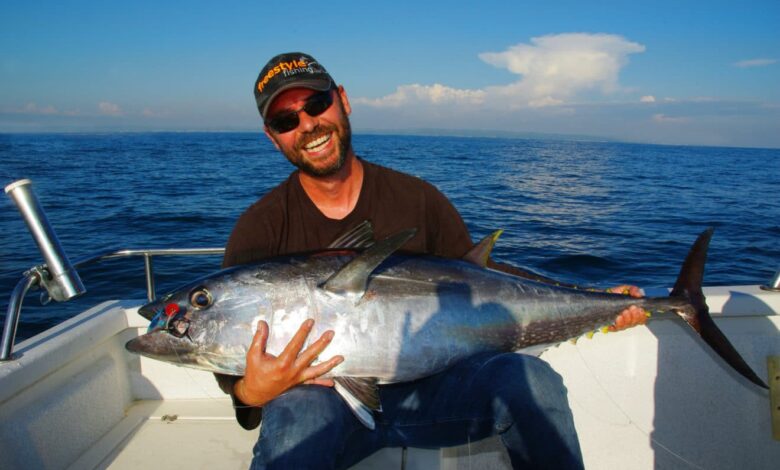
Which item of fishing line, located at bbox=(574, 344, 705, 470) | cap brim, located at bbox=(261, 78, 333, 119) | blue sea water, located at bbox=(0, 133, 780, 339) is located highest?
cap brim, located at bbox=(261, 78, 333, 119)

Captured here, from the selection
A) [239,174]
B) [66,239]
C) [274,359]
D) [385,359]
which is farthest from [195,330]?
[239,174]

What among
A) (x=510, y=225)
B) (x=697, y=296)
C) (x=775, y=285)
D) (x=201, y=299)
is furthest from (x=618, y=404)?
(x=510, y=225)

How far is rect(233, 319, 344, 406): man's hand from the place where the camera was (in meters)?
1.86

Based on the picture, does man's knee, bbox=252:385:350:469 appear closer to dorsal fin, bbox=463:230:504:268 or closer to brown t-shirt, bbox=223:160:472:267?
brown t-shirt, bbox=223:160:472:267

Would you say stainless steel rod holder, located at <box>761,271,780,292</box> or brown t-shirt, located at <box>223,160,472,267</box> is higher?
brown t-shirt, located at <box>223,160,472,267</box>

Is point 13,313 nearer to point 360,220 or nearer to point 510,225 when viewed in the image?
point 360,220

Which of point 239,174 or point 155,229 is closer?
point 155,229

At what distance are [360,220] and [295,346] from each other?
810 mm

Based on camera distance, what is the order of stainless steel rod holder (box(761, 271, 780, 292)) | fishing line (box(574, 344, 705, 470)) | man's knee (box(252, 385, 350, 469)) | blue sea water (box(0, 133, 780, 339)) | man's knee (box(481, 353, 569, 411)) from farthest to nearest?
blue sea water (box(0, 133, 780, 339)) → stainless steel rod holder (box(761, 271, 780, 292)) → fishing line (box(574, 344, 705, 470)) → man's knee (box(481, 353, 569, 411)) → man's knee (box(252, 385, 350, 469))

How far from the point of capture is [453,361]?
6.97 ft

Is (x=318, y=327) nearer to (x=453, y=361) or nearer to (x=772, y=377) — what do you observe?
(x=453, y=361)

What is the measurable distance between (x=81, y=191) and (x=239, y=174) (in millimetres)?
8218

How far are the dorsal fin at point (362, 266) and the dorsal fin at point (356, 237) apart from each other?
0.24 m

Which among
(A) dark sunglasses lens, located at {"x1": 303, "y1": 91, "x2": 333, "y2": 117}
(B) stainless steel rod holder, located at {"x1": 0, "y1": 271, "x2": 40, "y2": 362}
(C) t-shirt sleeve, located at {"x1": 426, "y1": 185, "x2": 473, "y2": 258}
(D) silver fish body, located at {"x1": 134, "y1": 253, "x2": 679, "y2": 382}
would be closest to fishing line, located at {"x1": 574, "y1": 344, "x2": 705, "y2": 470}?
(D) silver fish body, located at {"x1": 134, "y1": 253, "x2": 679, "y2": 382}
